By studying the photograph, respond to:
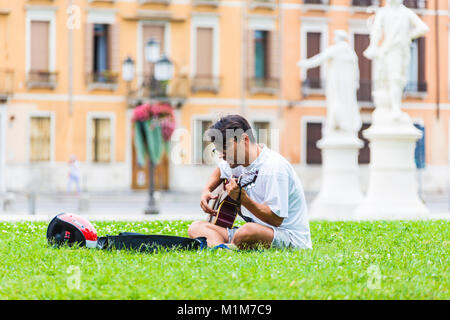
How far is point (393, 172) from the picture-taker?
13.1 meters

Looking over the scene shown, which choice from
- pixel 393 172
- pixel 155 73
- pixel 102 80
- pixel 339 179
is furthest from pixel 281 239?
pixel 102 80

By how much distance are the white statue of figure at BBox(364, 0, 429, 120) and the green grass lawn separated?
6365 mm

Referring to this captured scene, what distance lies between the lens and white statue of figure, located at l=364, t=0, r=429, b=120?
13188 mm

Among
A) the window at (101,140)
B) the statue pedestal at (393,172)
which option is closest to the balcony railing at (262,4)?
the window at (101,140)

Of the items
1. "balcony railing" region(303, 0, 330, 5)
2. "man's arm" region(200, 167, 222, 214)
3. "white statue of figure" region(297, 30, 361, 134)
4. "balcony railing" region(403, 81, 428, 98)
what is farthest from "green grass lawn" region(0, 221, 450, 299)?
"balcony railing" region(403, 81, 428, 98)

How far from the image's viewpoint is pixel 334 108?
1642 cm

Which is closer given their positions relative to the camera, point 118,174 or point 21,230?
point 21,230

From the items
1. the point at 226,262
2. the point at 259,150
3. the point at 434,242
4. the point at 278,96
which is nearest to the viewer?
the point at 226,262

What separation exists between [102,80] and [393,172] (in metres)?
20.5

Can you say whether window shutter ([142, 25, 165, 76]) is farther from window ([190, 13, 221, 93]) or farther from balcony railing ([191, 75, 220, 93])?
balcony railing ([191, 75, 220, 93])

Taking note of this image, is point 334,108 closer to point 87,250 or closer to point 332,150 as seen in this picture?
point 332,150

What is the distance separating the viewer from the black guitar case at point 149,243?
21.0ft
